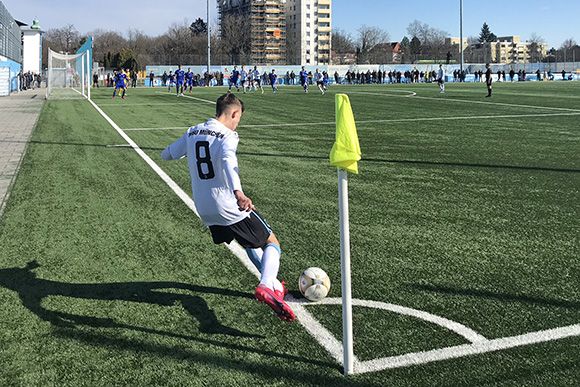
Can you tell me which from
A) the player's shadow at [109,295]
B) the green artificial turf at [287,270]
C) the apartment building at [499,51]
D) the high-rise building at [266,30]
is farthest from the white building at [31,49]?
the apartment building at [499,51]

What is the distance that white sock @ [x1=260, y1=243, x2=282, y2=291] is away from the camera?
3.86m

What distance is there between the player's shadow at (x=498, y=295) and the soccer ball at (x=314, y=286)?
29.1 inches

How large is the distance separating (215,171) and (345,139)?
1.16 meters

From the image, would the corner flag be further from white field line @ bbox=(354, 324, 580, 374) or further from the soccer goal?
the soccer goal

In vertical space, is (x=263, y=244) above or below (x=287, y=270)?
above

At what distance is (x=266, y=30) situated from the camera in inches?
5335

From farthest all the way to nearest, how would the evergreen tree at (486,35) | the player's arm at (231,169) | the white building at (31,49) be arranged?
the evergreen tree at (486,35), the white building at (31,49), the player's arm at (231,169)

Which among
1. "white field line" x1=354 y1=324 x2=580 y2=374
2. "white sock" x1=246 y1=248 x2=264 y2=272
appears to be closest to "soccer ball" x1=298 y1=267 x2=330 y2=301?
"white sock" x1=246 y1=248 x2=264 y2=272

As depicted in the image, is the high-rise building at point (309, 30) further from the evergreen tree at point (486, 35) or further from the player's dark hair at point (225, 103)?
the player's dark hair at point (225, 103)

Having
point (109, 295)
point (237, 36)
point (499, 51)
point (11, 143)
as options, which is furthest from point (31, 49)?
point (499, 51)

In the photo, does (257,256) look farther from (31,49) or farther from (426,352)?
(31,49)

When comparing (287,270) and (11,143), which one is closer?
(287,270)

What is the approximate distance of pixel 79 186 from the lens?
28.7 ft

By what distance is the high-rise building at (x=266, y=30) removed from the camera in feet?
436
